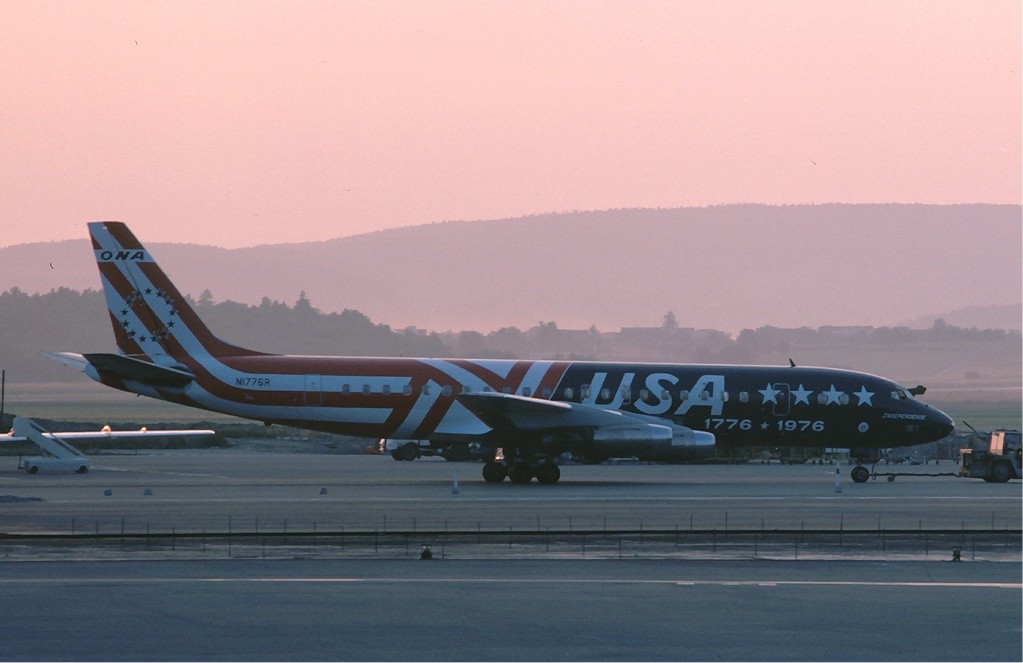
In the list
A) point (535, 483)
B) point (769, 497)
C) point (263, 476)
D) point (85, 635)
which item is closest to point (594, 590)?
Result: point (85, 635)

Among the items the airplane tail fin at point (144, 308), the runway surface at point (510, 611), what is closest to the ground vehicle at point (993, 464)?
the airplane tail fin at point (144, 308)

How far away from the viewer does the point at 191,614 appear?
16094 mm

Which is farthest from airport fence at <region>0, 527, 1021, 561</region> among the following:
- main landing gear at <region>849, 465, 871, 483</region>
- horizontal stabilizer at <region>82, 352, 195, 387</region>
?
main landing gear at <region>849, 465, 871, 483</region>

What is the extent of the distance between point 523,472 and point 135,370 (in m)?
12.0

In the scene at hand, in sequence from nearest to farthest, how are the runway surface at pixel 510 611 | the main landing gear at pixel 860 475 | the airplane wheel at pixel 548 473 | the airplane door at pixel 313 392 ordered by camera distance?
the runway surface at pixel 510 611 → the airplane wheel at pixel 548 473 → the airplane door at pixel 313 392 → the main landing gear at pixel 860 475

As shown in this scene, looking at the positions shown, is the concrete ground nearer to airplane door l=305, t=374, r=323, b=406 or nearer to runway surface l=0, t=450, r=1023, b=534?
runway surface l=0, t=450, r=1023, b=534

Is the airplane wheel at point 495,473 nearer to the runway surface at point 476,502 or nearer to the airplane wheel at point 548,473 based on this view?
the runway surface at point 476,502

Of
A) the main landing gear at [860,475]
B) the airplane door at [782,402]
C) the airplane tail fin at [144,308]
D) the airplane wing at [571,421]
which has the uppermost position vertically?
the airplane tail fin at [144,308]

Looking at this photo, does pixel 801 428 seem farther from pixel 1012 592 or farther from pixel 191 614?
pixel 191 614

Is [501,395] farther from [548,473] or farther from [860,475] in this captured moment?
[860,475]

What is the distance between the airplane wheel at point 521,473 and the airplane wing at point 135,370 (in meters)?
10.2

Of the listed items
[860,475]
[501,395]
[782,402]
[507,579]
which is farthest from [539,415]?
[507,579]

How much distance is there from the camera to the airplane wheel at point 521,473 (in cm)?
4253

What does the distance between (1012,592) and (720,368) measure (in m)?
27.4
